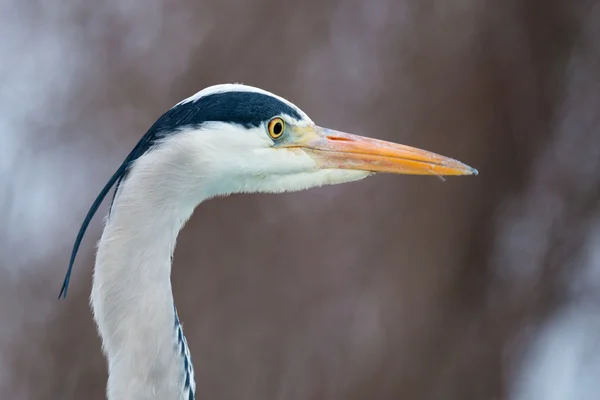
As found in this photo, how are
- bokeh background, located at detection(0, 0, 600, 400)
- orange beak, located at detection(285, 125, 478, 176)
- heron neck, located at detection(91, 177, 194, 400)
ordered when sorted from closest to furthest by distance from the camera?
heron neck, located at detection(91, 177, 194, 400) < orange beak, located at detection(285, 125, 478, 176) < bokeh background, located at detection(0, 0, 600, 400)

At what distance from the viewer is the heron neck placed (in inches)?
24.9

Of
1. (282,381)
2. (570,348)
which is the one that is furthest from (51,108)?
(570,348)

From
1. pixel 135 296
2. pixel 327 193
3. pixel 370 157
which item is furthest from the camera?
pixel 327 193

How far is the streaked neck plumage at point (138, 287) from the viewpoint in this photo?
0.63 m

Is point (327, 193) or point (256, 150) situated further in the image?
point (327, 193)

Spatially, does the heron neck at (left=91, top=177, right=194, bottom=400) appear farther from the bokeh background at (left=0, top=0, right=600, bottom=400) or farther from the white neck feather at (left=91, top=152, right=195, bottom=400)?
the bokeh background at (left=0, top=0, right=600, bottom=400)

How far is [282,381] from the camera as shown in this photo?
5.98 ft

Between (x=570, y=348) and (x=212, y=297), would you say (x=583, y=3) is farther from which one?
(x=212, y=297)

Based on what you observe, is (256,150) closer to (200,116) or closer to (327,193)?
(200,116)

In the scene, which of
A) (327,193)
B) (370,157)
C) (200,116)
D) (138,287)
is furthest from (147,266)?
(327,193)

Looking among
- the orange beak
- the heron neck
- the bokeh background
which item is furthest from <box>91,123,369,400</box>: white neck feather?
the bokeh background

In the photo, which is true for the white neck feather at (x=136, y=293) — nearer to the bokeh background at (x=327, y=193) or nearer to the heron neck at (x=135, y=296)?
the heron neck at (x=135, y=296)

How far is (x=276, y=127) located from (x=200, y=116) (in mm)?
92

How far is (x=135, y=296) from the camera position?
633 millimetres
